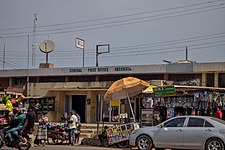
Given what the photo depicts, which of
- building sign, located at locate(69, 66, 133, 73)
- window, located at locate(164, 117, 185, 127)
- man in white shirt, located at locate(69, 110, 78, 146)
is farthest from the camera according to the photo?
building sign, located at locate(69, 66, 133, 73)

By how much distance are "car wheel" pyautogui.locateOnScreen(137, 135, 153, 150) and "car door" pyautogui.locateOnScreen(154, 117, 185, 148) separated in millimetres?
311

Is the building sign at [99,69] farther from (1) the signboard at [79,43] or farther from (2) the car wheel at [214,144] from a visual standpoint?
(2) the car wheel at [214,144]

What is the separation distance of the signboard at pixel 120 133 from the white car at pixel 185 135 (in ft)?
5.86

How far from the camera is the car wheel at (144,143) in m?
16.1

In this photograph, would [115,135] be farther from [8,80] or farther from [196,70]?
[8,80]

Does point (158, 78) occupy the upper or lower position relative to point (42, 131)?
upper

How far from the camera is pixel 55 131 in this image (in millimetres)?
20125

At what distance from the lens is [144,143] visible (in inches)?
641

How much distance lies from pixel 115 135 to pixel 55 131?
11.5 feet

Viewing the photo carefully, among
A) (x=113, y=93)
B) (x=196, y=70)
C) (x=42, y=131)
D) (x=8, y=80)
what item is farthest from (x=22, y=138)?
(x=8, y=80)

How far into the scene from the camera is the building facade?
2712cm

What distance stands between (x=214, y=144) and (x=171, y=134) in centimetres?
172

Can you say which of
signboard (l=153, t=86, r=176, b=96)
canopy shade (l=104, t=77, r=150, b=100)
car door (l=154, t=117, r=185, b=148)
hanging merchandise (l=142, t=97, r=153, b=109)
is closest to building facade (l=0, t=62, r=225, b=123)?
canopy shade (l=104, t=77, r=150, b=100)

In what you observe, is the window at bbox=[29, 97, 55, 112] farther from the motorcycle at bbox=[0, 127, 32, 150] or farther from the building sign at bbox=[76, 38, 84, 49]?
the motorcycle at bbox=[0, 127, 32, 150]
